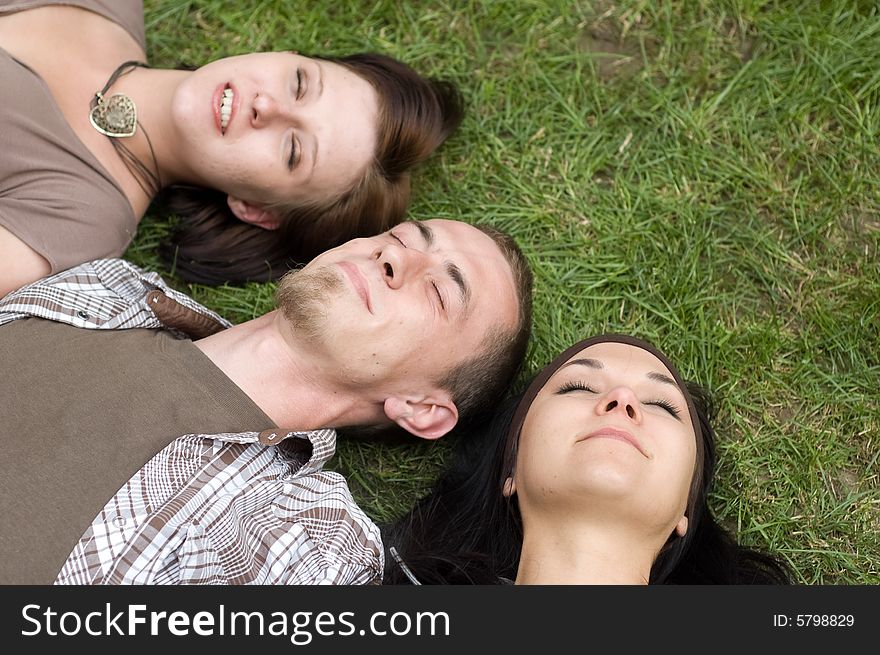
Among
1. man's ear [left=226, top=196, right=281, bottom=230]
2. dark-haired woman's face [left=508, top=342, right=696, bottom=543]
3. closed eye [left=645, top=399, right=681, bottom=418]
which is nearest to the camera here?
dark-haired woman's face [left=508, top=342, right=696, bottom=543]

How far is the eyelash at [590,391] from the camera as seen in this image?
11.1 ft

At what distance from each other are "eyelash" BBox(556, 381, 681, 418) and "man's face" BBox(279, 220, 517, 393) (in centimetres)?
49

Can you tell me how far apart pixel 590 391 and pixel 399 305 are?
0.89m

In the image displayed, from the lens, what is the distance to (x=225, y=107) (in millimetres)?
4176

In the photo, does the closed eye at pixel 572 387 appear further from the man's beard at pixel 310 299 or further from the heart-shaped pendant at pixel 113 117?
the heart-shaped pendant at pixel 113 117

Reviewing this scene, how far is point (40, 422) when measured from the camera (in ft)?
11.3

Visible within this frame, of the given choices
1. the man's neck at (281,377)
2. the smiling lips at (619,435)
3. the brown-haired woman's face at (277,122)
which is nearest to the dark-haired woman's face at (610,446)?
the smiling lips at (619,435)

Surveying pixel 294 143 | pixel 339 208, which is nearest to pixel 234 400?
pixel 339 208

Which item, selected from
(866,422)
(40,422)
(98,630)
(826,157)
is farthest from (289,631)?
(826,157)

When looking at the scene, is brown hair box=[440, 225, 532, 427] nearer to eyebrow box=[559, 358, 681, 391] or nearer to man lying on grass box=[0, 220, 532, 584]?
man lying on grass box=[0, 220, 532, 584]

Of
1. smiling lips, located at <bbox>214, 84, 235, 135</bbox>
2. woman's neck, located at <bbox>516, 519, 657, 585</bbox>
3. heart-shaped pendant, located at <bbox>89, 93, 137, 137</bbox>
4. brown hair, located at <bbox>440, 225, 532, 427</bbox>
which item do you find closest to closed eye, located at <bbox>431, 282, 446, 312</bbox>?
brown hair, located at <bbox>440, 225, 532, 427</bbox>

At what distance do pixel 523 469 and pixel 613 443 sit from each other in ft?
1.40

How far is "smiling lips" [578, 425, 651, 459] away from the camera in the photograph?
3150 millimetres

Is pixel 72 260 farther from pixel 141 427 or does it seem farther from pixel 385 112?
pixel 385 112
